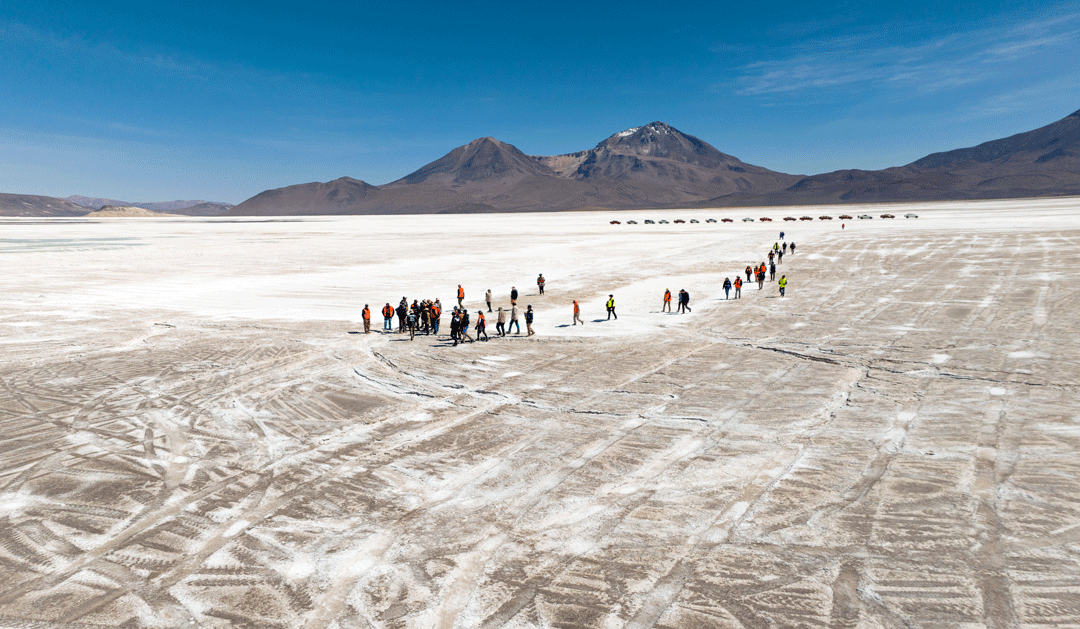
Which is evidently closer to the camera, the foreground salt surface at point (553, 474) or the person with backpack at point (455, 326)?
the foreground salt surface at point (553, 474)

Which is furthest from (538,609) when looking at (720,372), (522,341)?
(522,341)

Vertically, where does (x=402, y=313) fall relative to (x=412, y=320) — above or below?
above

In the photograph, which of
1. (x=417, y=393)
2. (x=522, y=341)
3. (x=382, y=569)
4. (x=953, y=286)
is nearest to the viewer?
(x=382, y=569)

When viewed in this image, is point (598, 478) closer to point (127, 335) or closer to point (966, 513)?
point (966, 513)

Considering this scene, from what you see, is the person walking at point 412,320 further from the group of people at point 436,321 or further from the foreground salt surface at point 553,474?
the foreground salt surface at point 553,474

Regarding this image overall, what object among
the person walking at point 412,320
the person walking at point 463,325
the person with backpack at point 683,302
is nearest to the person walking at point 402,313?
the person walking at point 412,320

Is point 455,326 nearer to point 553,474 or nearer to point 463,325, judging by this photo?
A: point 463,325

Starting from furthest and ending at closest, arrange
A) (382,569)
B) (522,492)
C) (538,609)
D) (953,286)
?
(953,286), (522,492), (382,569), (538,609)

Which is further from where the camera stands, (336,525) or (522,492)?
(522,492)

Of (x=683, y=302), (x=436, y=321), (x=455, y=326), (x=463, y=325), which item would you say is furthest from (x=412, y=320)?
(x=683, y=302)
